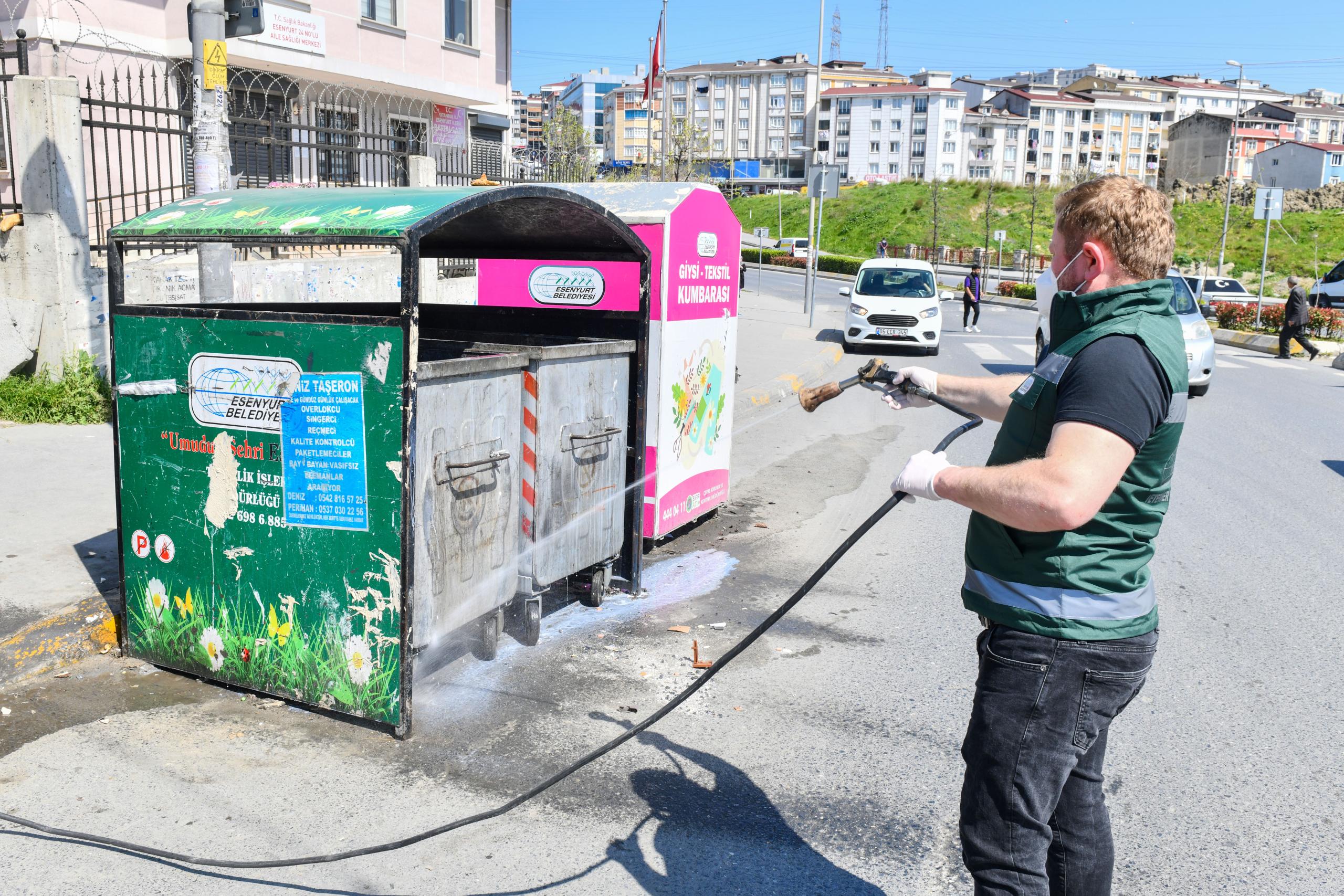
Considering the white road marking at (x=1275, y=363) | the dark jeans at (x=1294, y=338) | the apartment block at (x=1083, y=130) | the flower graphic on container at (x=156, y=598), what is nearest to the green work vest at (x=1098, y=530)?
the flower graphic on container at (x=156, y=598)

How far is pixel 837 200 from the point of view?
89.5 meters

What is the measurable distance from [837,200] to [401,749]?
89.6 metres

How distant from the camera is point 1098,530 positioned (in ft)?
7.72

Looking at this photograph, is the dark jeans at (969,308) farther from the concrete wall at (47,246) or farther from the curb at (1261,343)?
the concrete wall at (47,246)

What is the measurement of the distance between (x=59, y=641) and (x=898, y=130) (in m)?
116

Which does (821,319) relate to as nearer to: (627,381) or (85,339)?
(85,339)

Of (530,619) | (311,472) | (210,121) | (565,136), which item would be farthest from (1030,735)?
(565,136)

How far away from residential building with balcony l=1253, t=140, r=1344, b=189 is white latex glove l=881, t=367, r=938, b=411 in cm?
9848

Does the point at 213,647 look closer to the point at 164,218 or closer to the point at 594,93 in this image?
the point at 164,218

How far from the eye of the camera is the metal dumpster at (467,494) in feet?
13.4

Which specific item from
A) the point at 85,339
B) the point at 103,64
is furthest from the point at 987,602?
the point at 103,64

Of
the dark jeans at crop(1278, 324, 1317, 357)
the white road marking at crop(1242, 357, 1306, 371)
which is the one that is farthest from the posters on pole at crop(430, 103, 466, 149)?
the dark jeans at crop(1278, 324, 1317, 357)

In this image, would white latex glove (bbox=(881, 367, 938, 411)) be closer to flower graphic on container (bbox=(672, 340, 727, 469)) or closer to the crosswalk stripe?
flower graphic on container (bbox=(672, 340, 727, 469))

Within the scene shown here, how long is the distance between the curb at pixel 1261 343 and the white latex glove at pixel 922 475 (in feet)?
73.6
